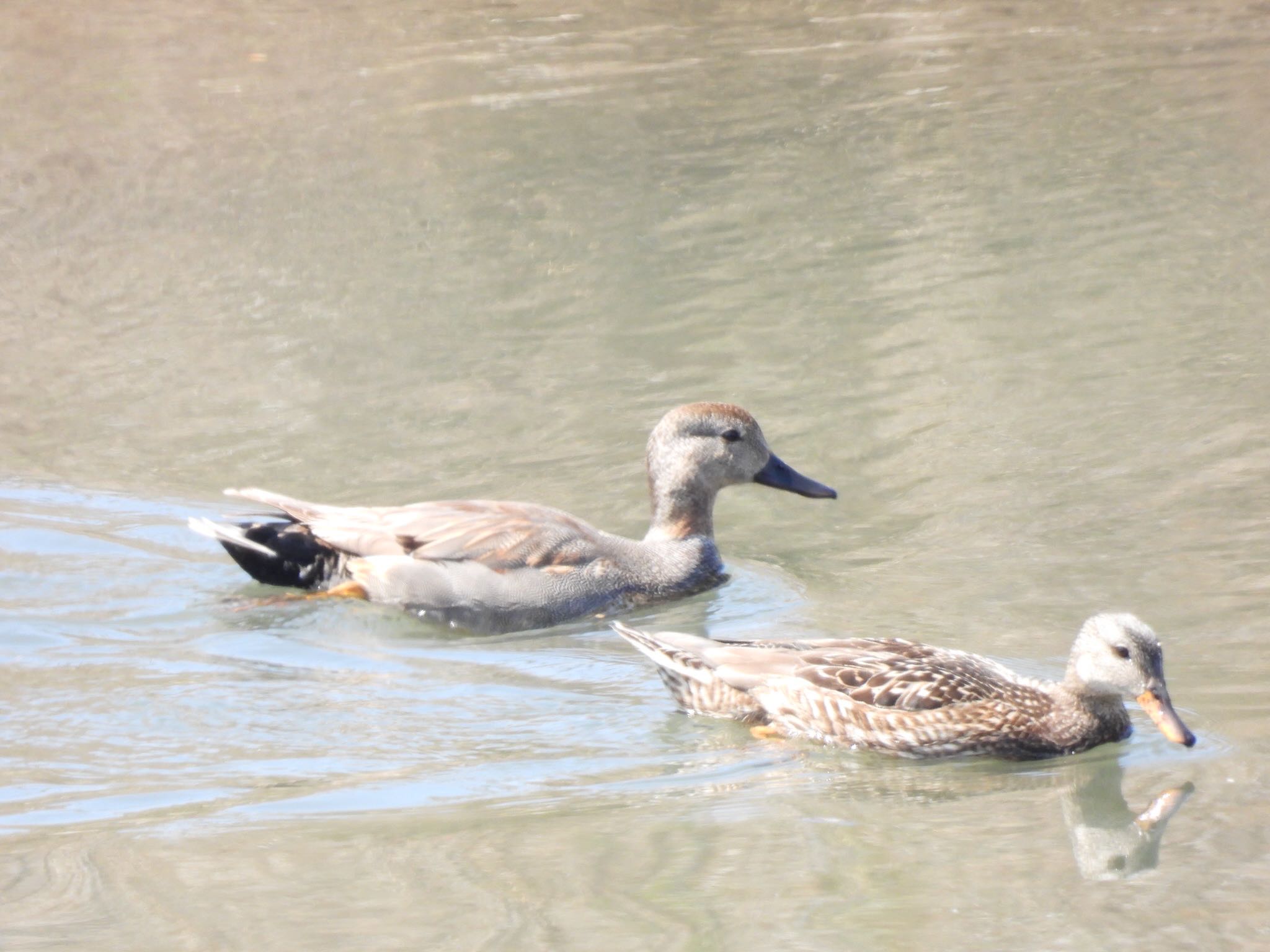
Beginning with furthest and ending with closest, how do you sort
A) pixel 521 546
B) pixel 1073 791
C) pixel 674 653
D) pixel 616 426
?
1. pixel 616 426
2. pixel 521 546
3. pixel 674 653
4. pixel 1073 791

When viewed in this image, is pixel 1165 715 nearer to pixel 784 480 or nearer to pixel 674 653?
pixel 674 653

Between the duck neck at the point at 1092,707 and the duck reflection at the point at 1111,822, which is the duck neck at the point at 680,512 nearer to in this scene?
the duck neck at the point at 1092,707

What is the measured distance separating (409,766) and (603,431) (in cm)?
456

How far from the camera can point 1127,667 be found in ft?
21.6

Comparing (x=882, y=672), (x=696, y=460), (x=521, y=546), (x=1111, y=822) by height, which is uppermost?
(x=696, y=460)

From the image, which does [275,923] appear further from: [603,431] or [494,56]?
[494,56]

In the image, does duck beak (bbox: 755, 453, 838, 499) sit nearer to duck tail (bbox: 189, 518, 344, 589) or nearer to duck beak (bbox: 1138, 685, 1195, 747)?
duck tail (bbox: 189, 518, 344, 589)

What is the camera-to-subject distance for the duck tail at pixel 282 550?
903cm

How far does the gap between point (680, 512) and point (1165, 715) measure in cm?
334

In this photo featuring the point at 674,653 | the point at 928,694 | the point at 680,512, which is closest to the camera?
the point at 928,694

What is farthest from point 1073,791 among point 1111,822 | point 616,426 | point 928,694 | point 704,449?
point 616,426


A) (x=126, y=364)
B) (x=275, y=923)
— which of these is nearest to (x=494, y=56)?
(x=126, y=364)

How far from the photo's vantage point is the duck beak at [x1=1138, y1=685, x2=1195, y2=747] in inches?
253

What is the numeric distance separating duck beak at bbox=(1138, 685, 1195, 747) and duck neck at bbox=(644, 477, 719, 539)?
3167 mm
